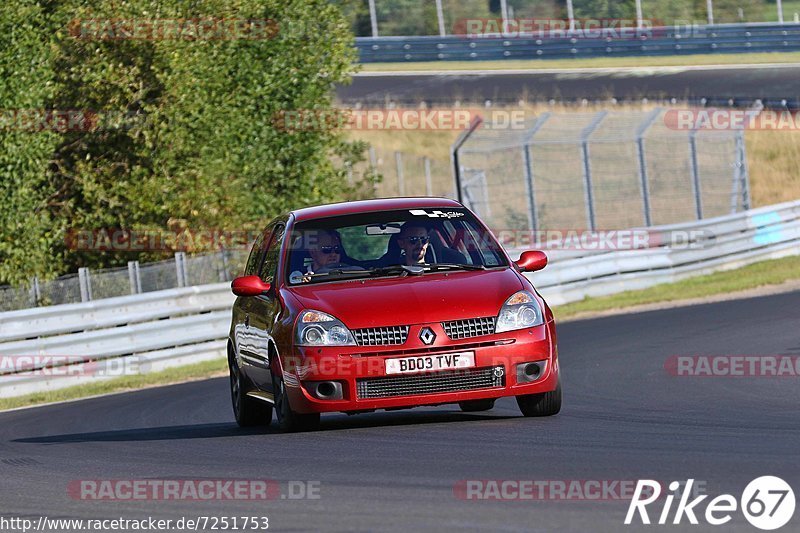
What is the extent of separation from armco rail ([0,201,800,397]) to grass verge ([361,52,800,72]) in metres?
19.5

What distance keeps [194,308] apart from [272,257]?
32.6 feet

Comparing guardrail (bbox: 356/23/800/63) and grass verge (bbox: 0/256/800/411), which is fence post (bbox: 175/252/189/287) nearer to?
grass verge (bbox: 0/256/800/411)

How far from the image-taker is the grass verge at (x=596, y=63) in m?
45.7

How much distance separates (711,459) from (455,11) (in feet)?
146

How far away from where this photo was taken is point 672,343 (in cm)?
1641

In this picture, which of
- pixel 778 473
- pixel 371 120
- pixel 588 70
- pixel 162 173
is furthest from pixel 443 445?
pixel 588 70

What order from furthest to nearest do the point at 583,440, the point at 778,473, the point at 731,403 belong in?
the point at 731,403 → the point at 583,440 → the point at 778,473

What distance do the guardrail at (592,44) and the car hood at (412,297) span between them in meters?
36.9

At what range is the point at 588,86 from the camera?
4516cm

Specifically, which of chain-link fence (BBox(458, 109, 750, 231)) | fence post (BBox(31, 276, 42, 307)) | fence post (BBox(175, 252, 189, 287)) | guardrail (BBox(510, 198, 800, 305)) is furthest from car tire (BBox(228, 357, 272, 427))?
chain-link fence (BBox(458, 109, 750, 231))

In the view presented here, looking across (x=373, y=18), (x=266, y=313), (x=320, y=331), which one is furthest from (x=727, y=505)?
(x=373, y=18)

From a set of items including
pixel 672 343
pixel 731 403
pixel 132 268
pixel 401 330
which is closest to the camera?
pixel 401 330

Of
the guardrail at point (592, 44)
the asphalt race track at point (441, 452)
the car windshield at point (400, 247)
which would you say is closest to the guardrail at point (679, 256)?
the asphalt race track at point (441, 452)

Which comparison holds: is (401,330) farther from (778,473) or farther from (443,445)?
(778,473)
